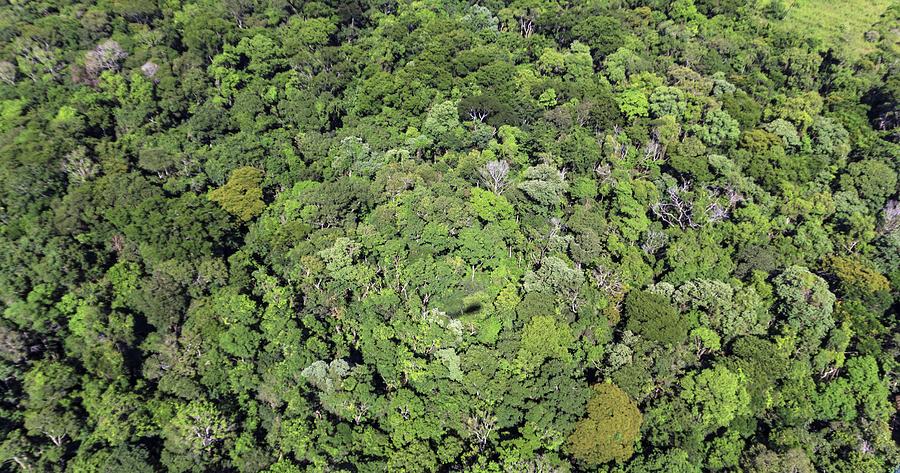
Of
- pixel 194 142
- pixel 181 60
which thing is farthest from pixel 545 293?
pixel 181 60

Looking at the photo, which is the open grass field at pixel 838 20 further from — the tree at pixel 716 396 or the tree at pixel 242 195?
the tree at pixel 242 195

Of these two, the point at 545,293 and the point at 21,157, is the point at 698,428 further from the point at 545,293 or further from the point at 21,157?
the point at 21,157

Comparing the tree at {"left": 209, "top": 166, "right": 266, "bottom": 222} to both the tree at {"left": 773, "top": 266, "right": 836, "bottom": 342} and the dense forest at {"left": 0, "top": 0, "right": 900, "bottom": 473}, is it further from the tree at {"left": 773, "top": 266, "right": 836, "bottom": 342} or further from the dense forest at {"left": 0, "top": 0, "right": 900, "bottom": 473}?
the tree at {"left": 773, "top": 266, "right": 836, "bottom": 342}

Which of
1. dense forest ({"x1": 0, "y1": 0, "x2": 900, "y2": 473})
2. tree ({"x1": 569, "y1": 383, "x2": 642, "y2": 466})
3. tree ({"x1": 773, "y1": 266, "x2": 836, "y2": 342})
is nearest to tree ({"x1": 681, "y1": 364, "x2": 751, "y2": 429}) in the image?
dense forest ({"x1": 0, "y1": 0, "x2": 900, "y2": 473})

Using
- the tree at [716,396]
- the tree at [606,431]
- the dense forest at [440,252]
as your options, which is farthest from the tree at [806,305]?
the tree at [606,431]

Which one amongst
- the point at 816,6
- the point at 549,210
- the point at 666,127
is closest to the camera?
the point at 549,210

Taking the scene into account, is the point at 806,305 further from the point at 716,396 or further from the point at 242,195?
the point at 242,195

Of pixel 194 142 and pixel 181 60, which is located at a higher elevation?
pixel 181 60
